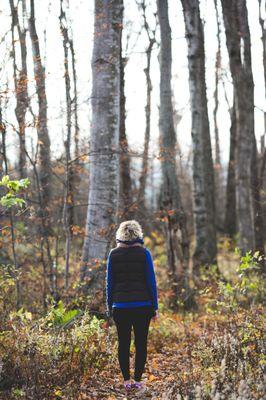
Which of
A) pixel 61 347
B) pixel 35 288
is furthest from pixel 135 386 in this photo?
pixel 35 288

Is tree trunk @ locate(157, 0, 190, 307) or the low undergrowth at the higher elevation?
tree trunk @ locate(157, 0, 190, 307)

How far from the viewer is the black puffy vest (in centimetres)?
575

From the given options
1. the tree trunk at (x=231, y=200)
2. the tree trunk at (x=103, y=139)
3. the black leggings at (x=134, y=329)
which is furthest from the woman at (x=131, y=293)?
the tree trunk at (x=231, y=200)

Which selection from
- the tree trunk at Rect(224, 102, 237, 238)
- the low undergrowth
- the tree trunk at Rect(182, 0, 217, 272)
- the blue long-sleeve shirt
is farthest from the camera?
the tree trunk at Rect(224, 102, 237, 238)

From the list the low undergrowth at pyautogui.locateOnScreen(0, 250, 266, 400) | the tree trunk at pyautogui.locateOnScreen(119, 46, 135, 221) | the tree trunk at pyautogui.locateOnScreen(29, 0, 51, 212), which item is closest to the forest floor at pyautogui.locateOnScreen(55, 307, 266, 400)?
the low undergrowth at pyautogui.locateOnScreen(0, 250, 266, 400)

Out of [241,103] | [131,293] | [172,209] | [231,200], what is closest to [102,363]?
[131,293]

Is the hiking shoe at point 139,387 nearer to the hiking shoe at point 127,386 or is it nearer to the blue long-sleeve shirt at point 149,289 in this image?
the hiking shoe at point 127,386

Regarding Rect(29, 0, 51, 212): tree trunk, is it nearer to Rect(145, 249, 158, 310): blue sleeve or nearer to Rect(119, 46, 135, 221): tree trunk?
Rect(119, 46, 135, 221): tree trunk

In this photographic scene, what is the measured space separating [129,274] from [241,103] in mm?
7051

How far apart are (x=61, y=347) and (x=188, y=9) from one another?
910 cm

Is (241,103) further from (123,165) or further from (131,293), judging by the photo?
(131,293)

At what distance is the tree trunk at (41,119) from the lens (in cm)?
920

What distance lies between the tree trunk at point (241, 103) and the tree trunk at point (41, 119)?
14.5 feet

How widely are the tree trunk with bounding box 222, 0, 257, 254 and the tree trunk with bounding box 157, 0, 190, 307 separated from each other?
150cm
